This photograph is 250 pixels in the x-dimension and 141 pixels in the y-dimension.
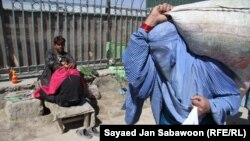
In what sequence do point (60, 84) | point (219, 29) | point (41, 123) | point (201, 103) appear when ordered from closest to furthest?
point (219, 29) < point (201, 103) < point (60, 84) < point (41, 123)

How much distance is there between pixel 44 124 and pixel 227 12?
3.59 meters

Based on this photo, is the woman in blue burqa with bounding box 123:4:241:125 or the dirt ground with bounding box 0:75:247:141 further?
the dirt ground with bounding box 0:75:247:141

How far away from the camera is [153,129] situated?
1.61m

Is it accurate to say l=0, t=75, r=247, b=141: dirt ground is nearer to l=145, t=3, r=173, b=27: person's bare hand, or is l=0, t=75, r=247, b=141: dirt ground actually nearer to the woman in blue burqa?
the woman in blue burqa

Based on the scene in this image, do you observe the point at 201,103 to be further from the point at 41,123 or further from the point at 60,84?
the point at 41,123

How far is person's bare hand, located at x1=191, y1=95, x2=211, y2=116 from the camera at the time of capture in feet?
4.71

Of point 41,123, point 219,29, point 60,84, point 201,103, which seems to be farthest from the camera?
point 41,123

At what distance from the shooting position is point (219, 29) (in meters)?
1.31

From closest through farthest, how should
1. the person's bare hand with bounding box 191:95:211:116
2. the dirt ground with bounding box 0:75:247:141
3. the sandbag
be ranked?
the sandbag, the person's bare hand with bounding box 191:95:211:116, the dirt ground with bounding box 0:75:247:141

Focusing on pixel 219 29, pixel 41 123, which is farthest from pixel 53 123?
pixel 219 29

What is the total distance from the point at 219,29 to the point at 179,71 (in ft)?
1.04

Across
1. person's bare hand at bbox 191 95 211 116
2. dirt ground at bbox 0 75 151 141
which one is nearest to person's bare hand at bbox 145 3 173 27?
person's bare hand at bbox 191 95 211 116

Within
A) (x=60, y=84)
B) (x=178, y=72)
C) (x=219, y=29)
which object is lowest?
(x=60, y=84)

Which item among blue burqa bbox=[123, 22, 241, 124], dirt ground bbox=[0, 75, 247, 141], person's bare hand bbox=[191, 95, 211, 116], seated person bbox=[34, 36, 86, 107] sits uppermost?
blue burqa bbox=[123, 22, 241, 124]
